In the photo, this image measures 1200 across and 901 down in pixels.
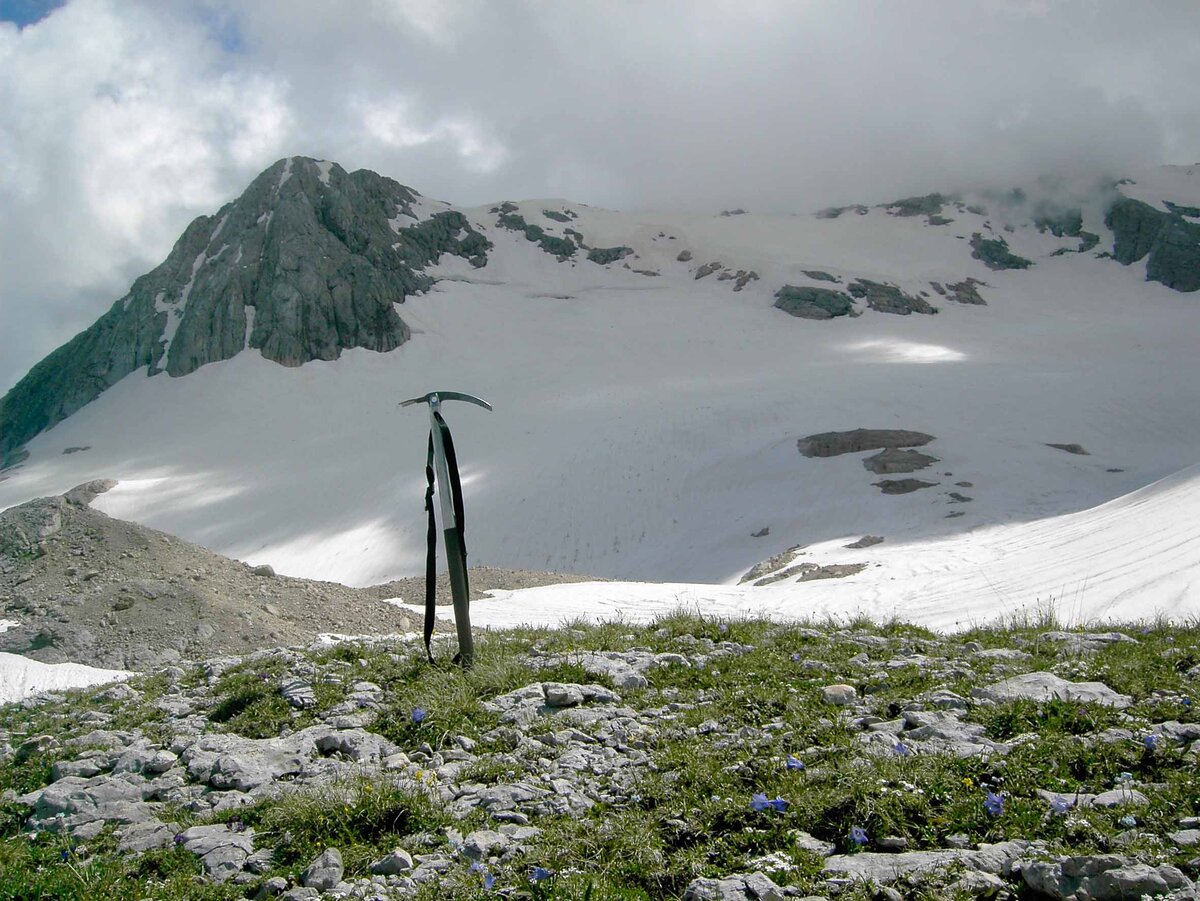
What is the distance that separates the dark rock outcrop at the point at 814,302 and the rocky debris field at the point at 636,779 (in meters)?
70.9

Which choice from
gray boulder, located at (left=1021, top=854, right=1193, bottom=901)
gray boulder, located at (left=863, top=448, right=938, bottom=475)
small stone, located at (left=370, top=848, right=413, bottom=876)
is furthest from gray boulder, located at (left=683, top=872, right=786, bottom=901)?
gray boulder, located at (left=863, top=448, right=938, bottom=475)

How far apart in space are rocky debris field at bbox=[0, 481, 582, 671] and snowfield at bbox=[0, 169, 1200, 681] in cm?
354

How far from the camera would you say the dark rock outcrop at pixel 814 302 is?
76.4 m

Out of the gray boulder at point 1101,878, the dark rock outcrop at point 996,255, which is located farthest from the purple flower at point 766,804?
the dark rock outcrop at point 996,255

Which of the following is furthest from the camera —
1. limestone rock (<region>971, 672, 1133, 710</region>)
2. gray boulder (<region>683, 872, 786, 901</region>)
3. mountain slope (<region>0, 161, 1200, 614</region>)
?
mountain slope (<region>0, 161, 1200, 614</region>)

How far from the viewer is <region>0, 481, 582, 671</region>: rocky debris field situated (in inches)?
481

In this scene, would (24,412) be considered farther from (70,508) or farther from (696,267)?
(70,508)

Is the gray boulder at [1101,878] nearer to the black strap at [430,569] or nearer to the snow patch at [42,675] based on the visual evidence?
the black strap at [430,569]

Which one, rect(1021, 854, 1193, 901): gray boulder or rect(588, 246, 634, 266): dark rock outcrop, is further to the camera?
rect(588, 246, 634, 266): dark rock outcrop

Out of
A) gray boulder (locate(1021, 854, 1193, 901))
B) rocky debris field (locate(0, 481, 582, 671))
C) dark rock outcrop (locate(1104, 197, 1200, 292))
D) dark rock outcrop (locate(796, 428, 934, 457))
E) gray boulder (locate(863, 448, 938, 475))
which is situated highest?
dark rock outcrop (locate(1104, 197, 1200, 292))

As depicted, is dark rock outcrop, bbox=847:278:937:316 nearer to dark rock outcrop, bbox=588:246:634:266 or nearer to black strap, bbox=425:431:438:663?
dark rock outcrop, bbox=588:246:634:266

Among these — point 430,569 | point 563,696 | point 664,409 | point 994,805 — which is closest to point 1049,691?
point 994,805

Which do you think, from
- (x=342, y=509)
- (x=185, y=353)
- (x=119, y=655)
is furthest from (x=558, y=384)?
(x=119, y=655)

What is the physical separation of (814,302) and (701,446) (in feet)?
132
